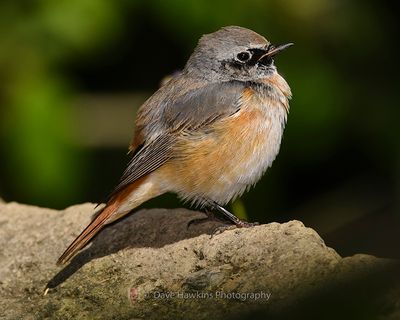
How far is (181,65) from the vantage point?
7.69m

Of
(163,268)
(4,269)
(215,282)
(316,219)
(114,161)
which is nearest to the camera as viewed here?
(215,282)

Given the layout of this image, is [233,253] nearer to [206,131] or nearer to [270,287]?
[270,287]

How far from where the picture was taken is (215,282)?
388cm

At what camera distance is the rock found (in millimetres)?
3635

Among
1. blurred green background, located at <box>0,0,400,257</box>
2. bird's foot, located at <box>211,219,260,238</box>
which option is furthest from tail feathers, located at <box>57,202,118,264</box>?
blurred green background, located at <box>0,0,400,257</box>

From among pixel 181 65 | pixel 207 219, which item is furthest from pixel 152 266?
pixel 181 65

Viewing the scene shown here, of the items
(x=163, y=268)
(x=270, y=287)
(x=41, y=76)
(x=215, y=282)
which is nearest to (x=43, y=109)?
(x=41, y=76)

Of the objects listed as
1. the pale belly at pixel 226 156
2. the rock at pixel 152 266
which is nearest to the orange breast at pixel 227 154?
the pale belly at pixel 226 156

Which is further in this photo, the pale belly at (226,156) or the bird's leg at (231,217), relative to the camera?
the pale belly at (226,156)

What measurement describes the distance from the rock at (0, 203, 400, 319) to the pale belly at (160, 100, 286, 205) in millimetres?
229

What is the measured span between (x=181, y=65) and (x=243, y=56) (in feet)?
8.00

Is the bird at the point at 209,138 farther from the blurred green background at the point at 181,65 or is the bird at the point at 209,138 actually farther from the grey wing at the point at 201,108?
the blurred green background at the point at 181,65

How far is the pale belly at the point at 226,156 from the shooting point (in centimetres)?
488

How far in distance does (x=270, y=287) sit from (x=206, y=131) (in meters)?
1.67
